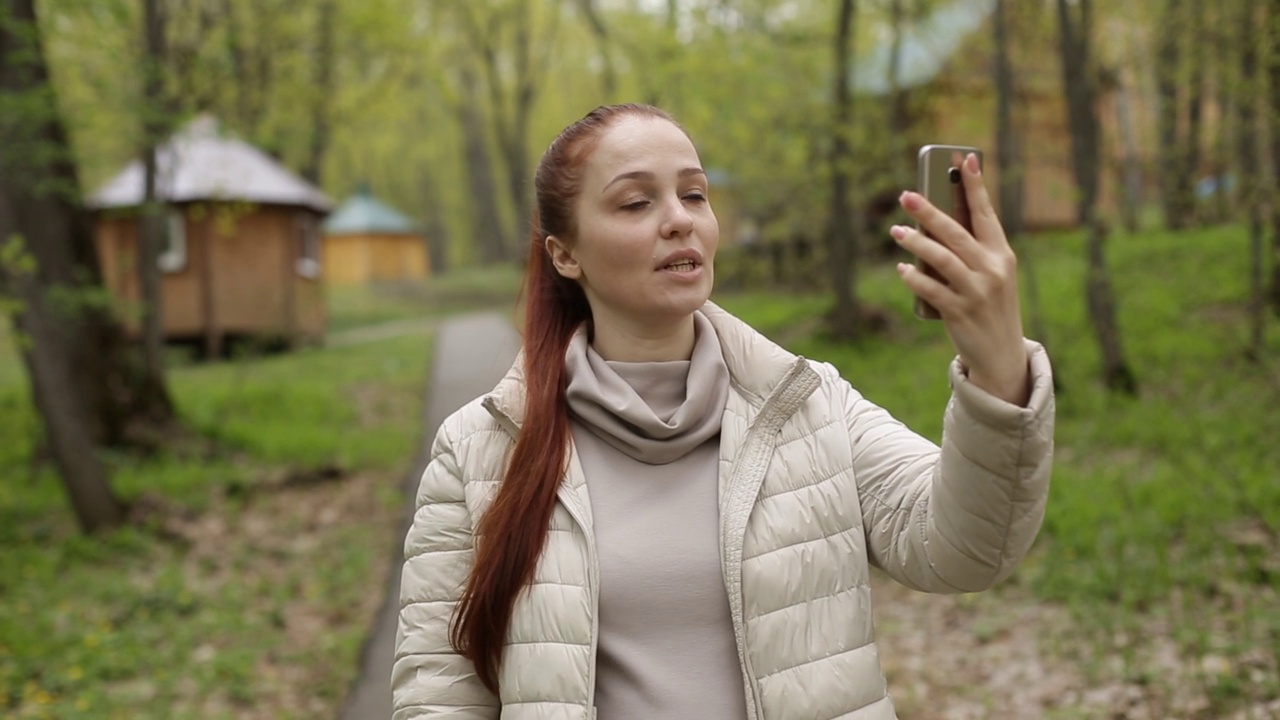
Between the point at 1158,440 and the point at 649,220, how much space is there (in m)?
7.36

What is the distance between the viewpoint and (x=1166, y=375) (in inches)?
402

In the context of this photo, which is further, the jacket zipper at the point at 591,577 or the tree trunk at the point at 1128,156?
the tree trunk at the point at 1128,156

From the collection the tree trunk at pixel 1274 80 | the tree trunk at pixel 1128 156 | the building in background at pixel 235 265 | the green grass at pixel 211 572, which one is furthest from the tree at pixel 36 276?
the tree trunk at pixel 1128 156

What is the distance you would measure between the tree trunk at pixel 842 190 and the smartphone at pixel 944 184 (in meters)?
10.7

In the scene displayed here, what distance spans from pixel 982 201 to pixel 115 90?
9664 millimetres

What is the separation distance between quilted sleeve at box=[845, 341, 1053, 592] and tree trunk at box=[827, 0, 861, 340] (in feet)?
33.7

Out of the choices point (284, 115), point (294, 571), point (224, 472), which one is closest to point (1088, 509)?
point (294, 571)

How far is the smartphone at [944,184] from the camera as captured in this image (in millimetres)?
1617

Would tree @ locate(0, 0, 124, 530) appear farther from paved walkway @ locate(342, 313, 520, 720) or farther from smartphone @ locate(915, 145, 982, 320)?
smartphone @ locate(915, 145, 982, 320)

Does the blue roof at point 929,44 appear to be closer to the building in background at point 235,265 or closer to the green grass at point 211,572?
the green grass at point 211,572

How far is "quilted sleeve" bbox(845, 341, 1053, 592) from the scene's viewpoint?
5.55 ft

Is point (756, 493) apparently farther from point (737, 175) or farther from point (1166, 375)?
point (737, 175)

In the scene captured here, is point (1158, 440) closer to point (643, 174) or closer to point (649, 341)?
point (649, 341)

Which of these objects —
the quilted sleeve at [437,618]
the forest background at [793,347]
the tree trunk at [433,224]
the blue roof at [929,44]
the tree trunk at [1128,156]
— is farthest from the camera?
the tree trunk at [433,224]
